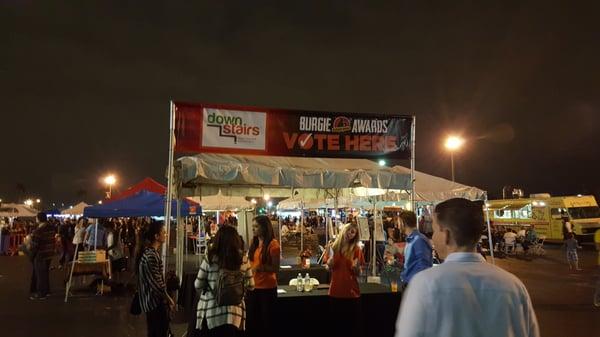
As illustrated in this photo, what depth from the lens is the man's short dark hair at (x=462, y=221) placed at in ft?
7.00

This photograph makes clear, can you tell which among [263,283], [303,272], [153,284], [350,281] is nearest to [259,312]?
[263,283]

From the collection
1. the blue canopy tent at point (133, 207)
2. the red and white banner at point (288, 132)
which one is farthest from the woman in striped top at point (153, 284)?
the blue canopy tent at point (133, 207)

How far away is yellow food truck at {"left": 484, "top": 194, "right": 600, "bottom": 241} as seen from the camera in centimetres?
2705

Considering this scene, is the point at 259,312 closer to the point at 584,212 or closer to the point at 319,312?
the point at 319,312

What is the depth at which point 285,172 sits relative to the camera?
7586mm

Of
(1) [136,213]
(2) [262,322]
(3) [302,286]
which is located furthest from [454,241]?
(1) [136,213]

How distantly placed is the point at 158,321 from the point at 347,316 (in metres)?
2.33

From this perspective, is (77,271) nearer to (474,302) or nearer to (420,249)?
(420,249)

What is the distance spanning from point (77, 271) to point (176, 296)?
3.82 meters

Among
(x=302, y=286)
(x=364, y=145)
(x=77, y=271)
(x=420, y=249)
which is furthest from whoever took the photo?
(x=77, y=271)

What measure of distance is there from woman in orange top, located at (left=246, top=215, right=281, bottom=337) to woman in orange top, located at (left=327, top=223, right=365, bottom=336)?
0.79m

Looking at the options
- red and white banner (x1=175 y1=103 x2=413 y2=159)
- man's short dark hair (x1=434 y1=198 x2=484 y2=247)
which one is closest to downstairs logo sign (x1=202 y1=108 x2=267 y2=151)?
red and white banner (x1=175 y1=103 x2=413 y2=159)

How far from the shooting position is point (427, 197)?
10680 mm

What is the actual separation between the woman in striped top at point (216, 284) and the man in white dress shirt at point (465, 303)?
3.09 meters
